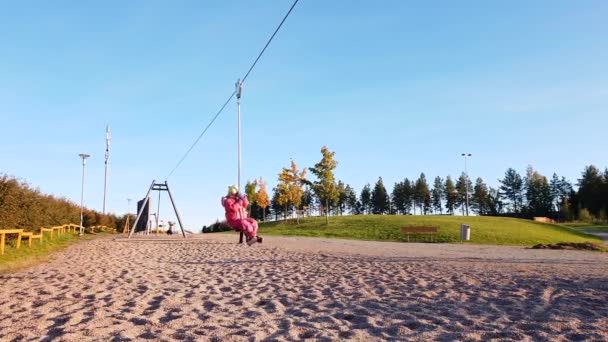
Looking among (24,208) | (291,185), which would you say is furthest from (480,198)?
(24,208)

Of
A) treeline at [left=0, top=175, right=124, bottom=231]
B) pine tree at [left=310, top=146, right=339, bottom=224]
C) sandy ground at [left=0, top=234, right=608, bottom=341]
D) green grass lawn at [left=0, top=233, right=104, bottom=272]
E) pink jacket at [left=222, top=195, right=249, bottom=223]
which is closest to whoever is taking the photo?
sandy ground at [left=0, top=234, right=608, bottom=341]

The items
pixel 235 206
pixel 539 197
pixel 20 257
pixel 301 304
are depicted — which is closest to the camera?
pixel 301 304

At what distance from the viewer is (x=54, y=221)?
26938 mm

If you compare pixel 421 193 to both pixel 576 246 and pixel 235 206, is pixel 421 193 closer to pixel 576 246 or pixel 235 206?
pixel 576 246

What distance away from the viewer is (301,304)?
686 centimetres

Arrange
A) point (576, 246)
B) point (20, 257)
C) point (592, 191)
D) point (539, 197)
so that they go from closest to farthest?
point (20, 257)
point (576, 246)
point (592, 191)
point (539, 197)

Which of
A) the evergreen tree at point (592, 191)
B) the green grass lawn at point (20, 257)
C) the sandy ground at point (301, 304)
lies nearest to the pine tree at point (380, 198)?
the evergreen tree at point (592, 191)

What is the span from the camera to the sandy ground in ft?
16.9

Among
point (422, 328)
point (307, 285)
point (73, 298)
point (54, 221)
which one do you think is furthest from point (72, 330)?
point (54, 221)

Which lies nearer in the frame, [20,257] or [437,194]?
Answer: [20,257]

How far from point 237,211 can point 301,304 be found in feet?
15.6

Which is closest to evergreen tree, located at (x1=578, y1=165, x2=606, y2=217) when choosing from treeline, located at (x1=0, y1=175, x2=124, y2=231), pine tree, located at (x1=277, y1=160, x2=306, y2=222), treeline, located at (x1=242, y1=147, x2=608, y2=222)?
treeline, located at (x1=242, y1=147, x2=608, y2=222)

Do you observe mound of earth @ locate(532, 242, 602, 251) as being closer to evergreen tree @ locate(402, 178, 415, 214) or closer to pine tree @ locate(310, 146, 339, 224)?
pine tree @ locate(310, 146, 339, 224)

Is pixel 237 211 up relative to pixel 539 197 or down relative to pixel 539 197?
down
